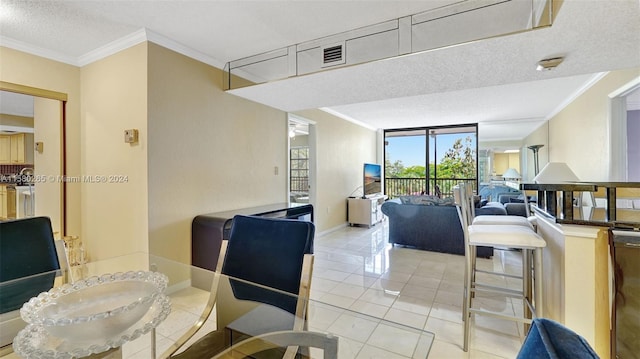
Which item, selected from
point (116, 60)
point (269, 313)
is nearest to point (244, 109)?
point (116, 60)

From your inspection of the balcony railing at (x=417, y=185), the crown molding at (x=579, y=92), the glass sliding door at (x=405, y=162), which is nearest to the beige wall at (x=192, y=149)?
the crown molding at (x=579, y=92)


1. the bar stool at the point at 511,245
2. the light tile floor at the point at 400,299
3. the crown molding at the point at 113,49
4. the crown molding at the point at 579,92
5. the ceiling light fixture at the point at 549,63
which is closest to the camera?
the bar stool at the point at 511,245

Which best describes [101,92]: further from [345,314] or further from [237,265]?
[345,314]

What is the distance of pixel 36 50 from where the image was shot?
8.79ft

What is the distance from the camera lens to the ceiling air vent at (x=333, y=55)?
2.62m

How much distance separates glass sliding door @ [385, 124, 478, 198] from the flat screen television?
2.66 ft

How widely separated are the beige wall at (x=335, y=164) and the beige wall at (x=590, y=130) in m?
3.85

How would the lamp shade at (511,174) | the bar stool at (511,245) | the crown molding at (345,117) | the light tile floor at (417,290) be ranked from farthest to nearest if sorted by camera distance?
the lamp shade at (511,174) < the crown molding at (345,117) < the light tile floor at (417,290) < the bar stool at (511,245)

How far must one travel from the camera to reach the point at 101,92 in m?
2.87

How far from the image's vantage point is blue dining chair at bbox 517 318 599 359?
0.31 metres

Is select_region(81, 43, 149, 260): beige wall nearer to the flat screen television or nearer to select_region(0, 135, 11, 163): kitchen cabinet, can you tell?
select_region(0, 135, 11, 163): kitchen cabinet

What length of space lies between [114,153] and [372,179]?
5398mm

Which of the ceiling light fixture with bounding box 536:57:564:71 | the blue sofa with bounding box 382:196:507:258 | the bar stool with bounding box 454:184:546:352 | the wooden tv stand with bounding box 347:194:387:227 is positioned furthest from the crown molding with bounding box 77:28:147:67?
the wooden tv stand with bounding box 347:194:387:227

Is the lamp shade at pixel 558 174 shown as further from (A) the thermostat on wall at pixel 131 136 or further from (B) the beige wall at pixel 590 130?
(A) the thermostat on wall at pixel 131 136
